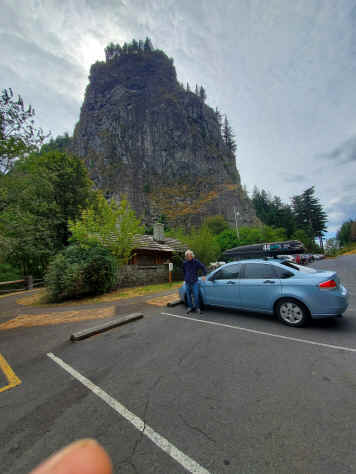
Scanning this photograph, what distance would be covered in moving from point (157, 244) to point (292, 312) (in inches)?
563

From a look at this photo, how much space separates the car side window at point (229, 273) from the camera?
18.5 feet

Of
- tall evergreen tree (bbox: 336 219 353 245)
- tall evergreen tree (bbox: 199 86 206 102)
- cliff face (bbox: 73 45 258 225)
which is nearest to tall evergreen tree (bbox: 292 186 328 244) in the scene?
tall evergreen tree (bbox: 336 219 353 245)

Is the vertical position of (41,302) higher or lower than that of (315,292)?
lower

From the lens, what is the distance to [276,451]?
72.1 inches

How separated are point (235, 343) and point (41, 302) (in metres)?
9.52

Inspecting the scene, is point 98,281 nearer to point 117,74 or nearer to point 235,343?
point 235,343

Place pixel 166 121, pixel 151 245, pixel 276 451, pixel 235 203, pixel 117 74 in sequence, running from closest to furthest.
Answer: pixel 276 451 → pixel 151 245 → pixel 235 203 → pixel 166 121 → pixel 117 74

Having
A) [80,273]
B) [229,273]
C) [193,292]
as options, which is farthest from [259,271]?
[80,273]

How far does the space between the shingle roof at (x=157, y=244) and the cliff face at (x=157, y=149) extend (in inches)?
1146

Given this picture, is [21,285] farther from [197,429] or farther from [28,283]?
[197,429]

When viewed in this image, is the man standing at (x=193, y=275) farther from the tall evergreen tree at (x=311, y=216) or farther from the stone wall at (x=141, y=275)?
the tall evergreen tree at (x=311, y=216)

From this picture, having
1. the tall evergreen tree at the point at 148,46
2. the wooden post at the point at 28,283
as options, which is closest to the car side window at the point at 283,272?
the wooden post at the point at 28,283

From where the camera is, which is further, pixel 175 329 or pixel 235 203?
pixel 235 203

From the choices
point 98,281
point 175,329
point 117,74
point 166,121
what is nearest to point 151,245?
point 98,281
